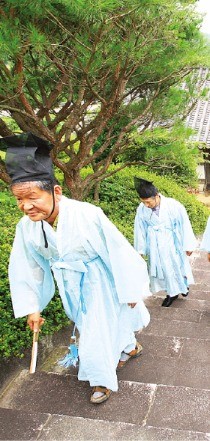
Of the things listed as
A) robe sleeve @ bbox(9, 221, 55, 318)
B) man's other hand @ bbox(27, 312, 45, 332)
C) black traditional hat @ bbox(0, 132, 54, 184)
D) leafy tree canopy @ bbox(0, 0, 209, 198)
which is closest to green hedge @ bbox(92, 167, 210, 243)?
leafy tree canopy @ bbox(0, 0, 209, 198)

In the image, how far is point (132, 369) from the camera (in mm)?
3994

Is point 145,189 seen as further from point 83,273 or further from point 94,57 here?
point 83,273

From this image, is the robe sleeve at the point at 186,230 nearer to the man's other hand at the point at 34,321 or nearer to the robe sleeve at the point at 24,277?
the robe sleeve at the point at 24,277

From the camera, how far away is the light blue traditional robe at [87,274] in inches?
131

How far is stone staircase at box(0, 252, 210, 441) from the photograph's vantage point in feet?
8.94

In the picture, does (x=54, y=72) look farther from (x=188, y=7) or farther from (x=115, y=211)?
(x=115, y=211)

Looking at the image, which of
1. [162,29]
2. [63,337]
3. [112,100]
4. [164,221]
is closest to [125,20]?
[162,29]

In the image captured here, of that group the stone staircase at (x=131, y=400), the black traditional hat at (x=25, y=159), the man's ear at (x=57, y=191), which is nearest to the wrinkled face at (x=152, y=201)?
the stone staircase at (x=131, y=400)

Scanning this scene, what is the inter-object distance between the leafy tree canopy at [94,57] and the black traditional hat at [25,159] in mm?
1648

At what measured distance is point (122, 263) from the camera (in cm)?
341

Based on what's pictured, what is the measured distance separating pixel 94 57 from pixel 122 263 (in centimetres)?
301

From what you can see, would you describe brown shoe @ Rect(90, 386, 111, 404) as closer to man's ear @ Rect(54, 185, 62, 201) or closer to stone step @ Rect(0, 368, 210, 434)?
stone step @ Rect(0, 368, 210, 434)

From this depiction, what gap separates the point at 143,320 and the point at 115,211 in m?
5.58

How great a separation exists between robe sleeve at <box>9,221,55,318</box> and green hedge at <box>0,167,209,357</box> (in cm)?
49
